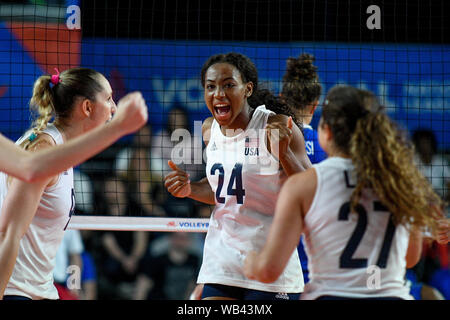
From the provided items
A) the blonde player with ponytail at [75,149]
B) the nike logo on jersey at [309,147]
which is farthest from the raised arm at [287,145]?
the blonde player with ponytail at [75,149]

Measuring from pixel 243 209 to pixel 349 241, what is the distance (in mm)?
1322

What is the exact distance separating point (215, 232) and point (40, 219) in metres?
1.11

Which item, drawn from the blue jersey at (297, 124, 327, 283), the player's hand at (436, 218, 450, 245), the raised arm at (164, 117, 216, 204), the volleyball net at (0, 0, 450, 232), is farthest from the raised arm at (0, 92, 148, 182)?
the volleyball net at (0, 0, 450, 232)

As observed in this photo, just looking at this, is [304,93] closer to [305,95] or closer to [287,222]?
[305,95]

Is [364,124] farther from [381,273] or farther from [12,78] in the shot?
[12,78]

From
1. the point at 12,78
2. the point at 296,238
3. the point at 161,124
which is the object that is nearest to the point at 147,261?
the point at 161,124

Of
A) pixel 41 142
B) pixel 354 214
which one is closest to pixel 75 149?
pixel 41 142

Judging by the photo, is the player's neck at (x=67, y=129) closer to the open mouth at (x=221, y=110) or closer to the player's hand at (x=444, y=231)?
the open mouth at (x=221, y=110)

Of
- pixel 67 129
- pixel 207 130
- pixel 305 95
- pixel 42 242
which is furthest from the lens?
pixel 305 95

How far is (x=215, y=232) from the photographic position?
4082 mm

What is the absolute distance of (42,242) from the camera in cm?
352

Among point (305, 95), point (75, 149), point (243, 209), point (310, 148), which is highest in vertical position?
point (305, 95)

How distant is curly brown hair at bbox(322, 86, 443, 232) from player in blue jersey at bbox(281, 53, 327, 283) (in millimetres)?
2157

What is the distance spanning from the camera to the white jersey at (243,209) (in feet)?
12.9
